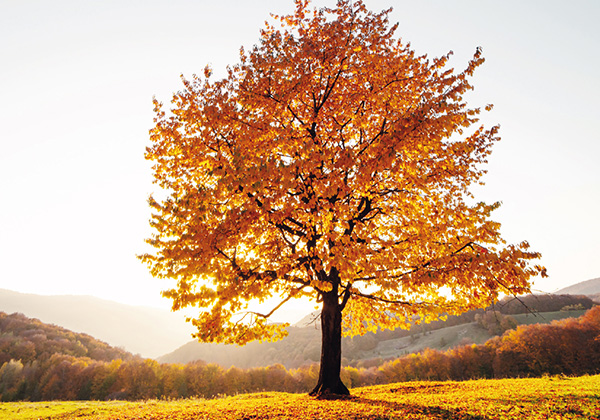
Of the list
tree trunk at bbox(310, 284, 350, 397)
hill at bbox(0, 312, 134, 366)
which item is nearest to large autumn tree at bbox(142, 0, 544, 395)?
Answer: tree trunk at bbox(310, 284, 350, 397)

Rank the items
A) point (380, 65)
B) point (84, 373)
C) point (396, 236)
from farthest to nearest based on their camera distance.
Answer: point (84, 373), point (396, 236), point (380, 65)

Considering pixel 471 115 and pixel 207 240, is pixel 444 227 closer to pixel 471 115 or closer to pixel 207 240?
pixel 471 115

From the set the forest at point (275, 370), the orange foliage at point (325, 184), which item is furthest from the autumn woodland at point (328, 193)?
the forest at point (275, 370)

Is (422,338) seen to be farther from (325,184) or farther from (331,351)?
(325,184)

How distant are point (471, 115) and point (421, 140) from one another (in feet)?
11.5

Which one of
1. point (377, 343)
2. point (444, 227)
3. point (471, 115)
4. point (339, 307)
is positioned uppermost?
point (471, 115)

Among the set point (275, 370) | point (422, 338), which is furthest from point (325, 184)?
point (422, 338)

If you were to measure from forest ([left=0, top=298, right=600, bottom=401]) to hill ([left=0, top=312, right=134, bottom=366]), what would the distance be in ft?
2.05

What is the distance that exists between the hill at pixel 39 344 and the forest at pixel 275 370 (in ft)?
2.05

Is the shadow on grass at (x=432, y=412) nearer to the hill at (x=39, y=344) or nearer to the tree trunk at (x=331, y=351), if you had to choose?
the tree trunk at (x=331, y=351)

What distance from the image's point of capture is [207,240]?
29.8 ft

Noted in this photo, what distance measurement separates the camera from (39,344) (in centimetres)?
10869

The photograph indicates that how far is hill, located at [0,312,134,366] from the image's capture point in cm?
9906

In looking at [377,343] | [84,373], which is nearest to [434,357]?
[377,343]
